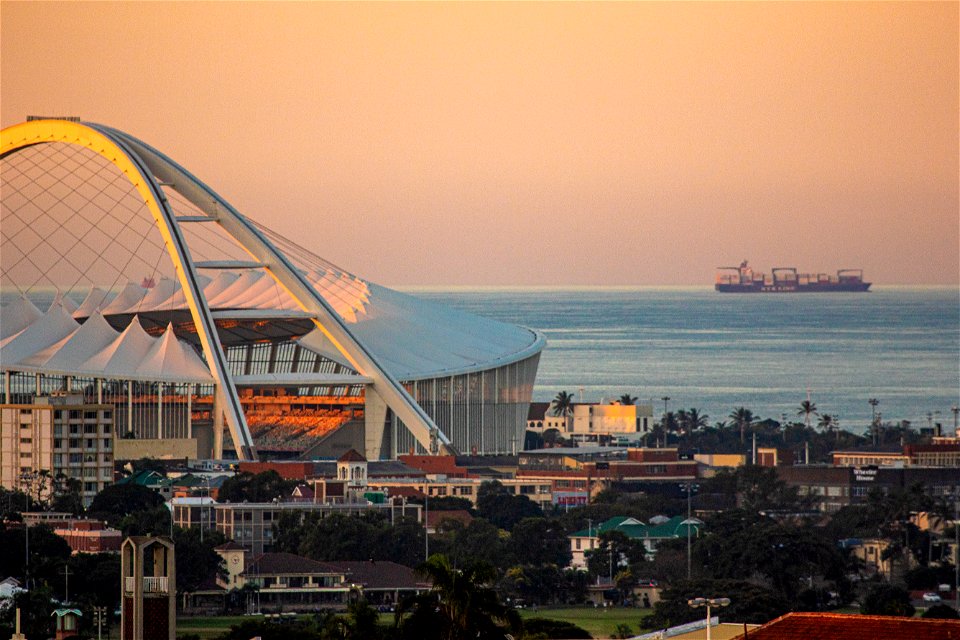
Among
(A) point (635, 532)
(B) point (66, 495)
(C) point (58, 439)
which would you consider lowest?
(A) point (635, 532)

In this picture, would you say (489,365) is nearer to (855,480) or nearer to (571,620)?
(855,480)

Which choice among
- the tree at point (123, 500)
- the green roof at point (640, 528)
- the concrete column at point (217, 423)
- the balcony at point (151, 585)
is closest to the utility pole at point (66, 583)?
the tree at point (123, 500)

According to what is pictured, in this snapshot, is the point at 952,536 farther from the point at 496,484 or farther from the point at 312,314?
the point at 312,314

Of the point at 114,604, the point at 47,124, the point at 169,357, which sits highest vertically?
the point at 47,124

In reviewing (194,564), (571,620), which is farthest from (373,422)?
(571,620)

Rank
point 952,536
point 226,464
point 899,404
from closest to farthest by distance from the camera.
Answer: point 952,536
point 226,464
point 899,404

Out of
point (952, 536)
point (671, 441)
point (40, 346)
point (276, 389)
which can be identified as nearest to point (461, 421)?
point (276, 389)

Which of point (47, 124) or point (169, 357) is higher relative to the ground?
point (47, 124)
